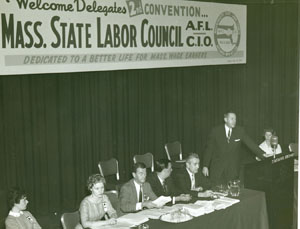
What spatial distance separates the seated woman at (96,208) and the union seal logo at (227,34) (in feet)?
15.3

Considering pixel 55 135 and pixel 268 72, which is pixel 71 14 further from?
pixel 268 72

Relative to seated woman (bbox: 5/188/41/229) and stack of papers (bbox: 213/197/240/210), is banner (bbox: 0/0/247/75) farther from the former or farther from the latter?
stack of papers (bbox: 213/197/240/210)

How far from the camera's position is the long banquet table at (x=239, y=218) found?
467cm

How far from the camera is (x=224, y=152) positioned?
699cm

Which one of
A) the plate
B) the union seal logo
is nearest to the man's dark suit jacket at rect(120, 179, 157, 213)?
the plate

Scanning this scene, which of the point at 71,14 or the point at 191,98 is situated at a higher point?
the point at 71,14

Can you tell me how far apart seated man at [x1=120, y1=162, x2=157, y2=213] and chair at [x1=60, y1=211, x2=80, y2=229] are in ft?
2.13

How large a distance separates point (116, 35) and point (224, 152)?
219cm

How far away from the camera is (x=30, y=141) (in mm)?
6770

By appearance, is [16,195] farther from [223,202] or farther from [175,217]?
[223,202]

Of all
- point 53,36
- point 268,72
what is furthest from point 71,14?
point 268,72

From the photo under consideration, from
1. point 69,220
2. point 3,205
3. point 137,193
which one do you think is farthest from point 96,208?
point 3,205

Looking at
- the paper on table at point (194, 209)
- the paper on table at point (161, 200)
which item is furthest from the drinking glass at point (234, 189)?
the paper on table at point (161, 200)

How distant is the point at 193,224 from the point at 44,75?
320cm
